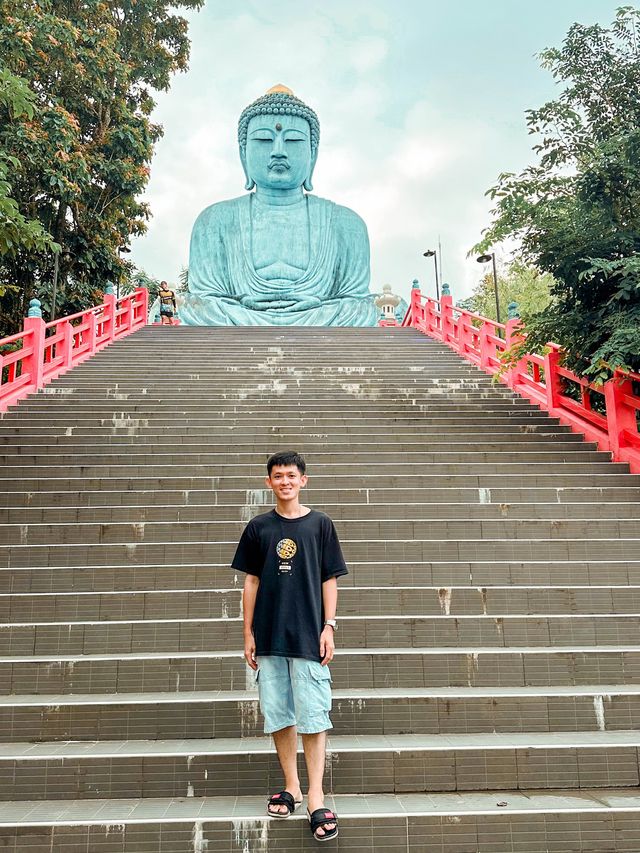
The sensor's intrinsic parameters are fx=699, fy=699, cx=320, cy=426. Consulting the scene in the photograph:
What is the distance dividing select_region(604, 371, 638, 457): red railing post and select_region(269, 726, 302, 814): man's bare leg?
4376 mm

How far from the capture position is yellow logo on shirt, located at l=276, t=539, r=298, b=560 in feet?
8.14

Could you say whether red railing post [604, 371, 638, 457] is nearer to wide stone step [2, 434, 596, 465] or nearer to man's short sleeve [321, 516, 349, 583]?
wide stone step [2, 434, 596, 465]

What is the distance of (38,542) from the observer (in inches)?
179

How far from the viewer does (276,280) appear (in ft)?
46.5

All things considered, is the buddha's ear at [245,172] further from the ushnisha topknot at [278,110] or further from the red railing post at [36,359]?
the red railing post at [36,359]

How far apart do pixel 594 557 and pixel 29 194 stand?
9918 mm

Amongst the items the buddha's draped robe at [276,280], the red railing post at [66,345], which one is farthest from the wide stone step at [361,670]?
the buddha's draped robe at [276,280]

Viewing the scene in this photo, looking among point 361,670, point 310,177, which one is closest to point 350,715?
point 361,670

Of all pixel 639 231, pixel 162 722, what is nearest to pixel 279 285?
pixel 639 231

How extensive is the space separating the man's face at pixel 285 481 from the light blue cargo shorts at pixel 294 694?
57cm

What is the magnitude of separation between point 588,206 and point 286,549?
410 centimetres

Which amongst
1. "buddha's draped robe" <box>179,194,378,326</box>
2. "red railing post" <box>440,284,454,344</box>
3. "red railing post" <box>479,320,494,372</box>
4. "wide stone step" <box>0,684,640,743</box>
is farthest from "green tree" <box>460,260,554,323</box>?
"wide stone step" <box>0,684,640,743</box>

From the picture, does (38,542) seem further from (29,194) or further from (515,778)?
(29,194)

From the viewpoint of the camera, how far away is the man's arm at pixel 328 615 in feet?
8.03
